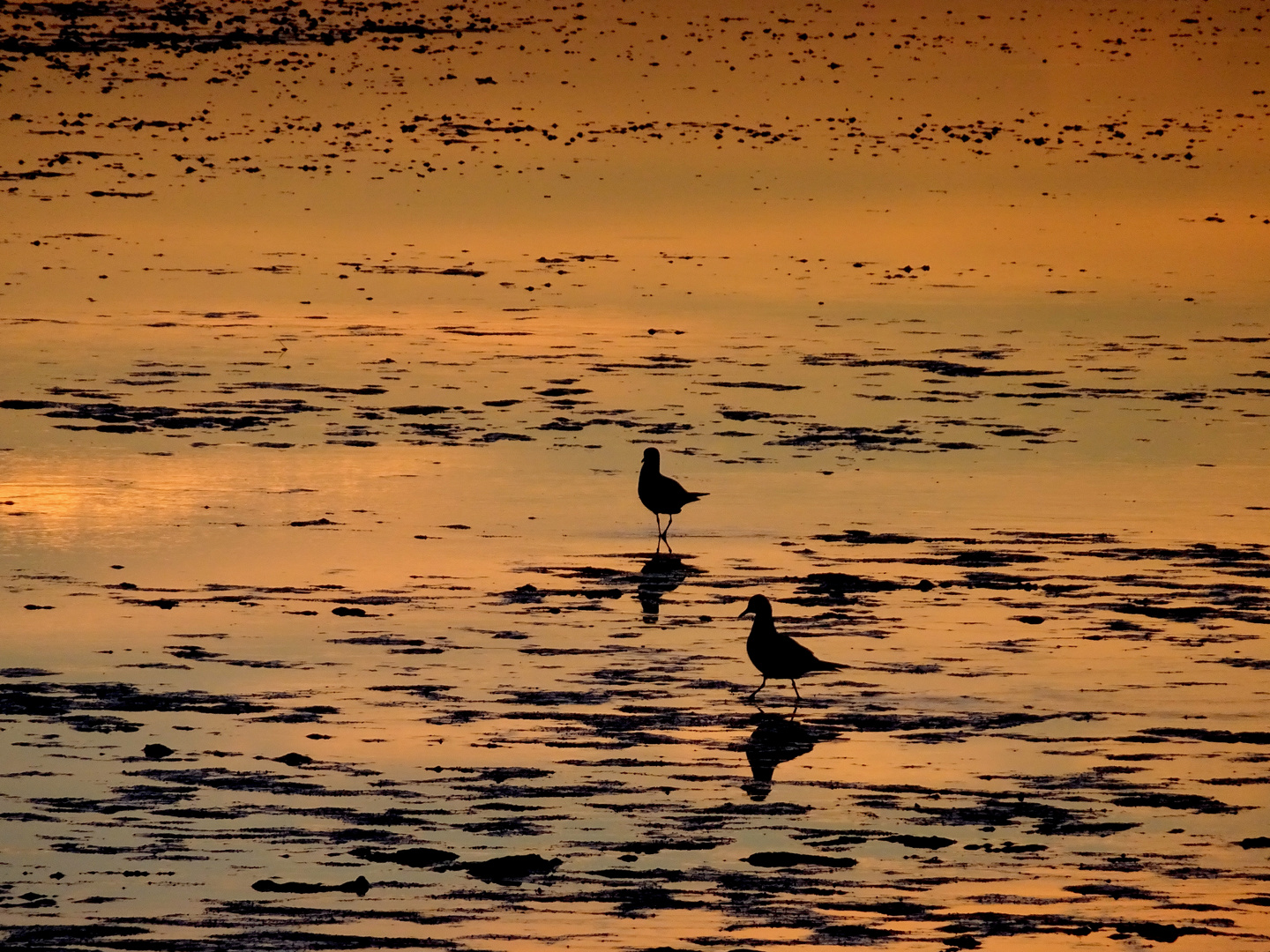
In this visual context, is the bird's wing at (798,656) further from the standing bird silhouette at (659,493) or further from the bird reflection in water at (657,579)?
the standing bird silhouette at (659,493)

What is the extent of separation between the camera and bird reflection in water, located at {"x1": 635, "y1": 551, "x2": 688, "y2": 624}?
45.6ft

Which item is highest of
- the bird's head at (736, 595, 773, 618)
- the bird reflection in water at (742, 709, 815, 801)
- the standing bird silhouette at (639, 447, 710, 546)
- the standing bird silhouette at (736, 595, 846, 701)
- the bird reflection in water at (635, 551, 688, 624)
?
the standing bird silhouette at (639, 447, 710, 546)

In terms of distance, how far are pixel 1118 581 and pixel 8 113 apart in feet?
85.4

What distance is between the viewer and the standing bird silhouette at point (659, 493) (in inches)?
615

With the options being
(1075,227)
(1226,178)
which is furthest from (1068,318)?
(1226,178)

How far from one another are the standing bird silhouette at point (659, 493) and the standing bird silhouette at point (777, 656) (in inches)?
126

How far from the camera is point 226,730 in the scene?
36.9 ft

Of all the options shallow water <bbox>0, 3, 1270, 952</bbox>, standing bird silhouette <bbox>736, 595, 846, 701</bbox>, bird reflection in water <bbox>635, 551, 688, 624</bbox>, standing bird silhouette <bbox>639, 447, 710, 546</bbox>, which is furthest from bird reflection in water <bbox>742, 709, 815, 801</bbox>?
standing bird silhouette <bbox>639, 447, 710, 546</bbox>

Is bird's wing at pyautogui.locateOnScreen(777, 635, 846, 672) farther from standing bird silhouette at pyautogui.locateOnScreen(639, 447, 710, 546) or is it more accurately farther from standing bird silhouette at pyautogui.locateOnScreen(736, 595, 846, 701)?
standing bird silhouette at pyautogui.locateOnScreen(639, 447, 710, 546)

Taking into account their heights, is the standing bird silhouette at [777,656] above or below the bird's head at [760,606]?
below

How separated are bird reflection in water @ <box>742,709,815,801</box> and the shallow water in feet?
Answer: 0.09

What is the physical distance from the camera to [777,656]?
12.1m

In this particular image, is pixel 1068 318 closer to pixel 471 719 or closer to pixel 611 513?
pixel 611 513

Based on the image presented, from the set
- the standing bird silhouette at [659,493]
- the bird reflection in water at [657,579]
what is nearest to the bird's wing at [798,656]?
the bird reflection in water at [657,579]
